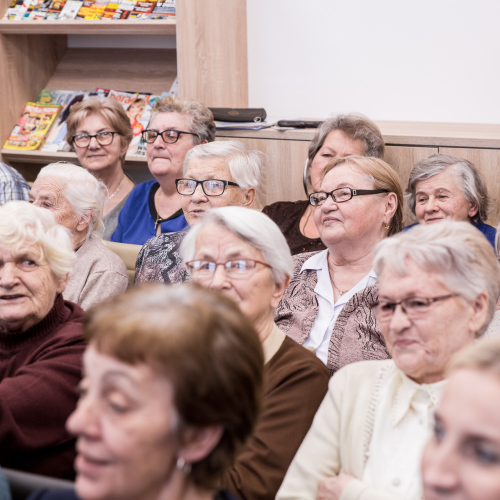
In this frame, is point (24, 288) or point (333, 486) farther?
point (24, 288)

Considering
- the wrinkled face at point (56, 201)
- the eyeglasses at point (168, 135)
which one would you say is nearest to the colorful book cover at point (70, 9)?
the eyeglasses at point (168, 135)

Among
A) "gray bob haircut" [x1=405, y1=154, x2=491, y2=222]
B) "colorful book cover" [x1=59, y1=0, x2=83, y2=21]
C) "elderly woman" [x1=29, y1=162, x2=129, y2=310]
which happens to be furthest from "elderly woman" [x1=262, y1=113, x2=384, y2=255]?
"colorful book cover" [x1=59, y1=0, x2=83, y2=21]

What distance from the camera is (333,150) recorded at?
295 cm

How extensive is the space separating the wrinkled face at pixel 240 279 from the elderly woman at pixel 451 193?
1.17 metres

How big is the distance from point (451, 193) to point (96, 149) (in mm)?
1909

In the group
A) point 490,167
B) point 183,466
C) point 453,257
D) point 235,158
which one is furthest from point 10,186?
point 183,466

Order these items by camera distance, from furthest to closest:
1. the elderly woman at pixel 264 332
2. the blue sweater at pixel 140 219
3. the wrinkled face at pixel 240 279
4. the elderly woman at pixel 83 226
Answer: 1. the blue sweater at pixel 140 219
2. the elderly woman at pixel 83 226
3. the wrinkled face at pixel 240 279
4. the elderly woman at pixel 264 332

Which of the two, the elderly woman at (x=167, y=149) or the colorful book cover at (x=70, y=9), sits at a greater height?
the colorful book cover at (x=70, y=9)

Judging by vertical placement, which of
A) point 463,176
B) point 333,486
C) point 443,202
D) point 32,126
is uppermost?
point 32,126

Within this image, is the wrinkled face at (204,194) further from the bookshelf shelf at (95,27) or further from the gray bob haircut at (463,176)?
the bookshelf shelf at (95,27)

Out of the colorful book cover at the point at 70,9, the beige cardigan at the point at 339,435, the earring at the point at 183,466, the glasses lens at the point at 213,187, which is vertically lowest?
the beige cardigan at the point at 339,435

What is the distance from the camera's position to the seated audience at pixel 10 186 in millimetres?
3254

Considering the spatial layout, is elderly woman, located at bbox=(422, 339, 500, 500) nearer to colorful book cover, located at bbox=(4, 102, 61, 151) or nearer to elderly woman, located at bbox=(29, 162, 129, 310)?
elderly woman, located at bbox=(29, 162, 129, 310)

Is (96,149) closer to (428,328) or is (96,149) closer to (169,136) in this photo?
(169,136)
